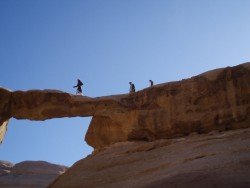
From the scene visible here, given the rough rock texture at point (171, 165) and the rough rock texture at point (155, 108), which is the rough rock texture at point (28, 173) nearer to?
the rough rock texture at point (155, 108)

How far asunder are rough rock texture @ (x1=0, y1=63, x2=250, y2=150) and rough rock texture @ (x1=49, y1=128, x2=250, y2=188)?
4804 millimetres

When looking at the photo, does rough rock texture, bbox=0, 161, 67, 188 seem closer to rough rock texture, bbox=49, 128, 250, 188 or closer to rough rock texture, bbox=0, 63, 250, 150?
A: rough rock texture, bbox=0, 63, 250, 150

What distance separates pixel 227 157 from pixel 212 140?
4.24 meters

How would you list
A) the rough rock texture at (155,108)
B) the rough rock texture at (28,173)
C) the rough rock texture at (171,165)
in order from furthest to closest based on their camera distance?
the rough rock texture at (28,173), the rough rock texture at (155,108), the rough rock texture at (171,165)

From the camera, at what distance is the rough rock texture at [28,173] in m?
51.6

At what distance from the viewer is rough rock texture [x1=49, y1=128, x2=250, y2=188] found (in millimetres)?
10430

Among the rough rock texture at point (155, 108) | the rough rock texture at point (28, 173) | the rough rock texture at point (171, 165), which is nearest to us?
the rough rock texture at point (171, 165)

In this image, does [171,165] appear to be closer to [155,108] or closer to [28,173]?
[155,108]

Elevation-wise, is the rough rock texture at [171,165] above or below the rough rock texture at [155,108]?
below

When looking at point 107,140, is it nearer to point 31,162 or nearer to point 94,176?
point 94,176

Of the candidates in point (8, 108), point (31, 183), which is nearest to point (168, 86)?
point (8, 108)

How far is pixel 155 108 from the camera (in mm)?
25812


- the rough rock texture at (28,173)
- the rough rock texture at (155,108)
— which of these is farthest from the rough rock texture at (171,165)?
the rough rock texture at (28,173)

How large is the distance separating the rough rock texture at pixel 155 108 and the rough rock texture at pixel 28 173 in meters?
24.0
